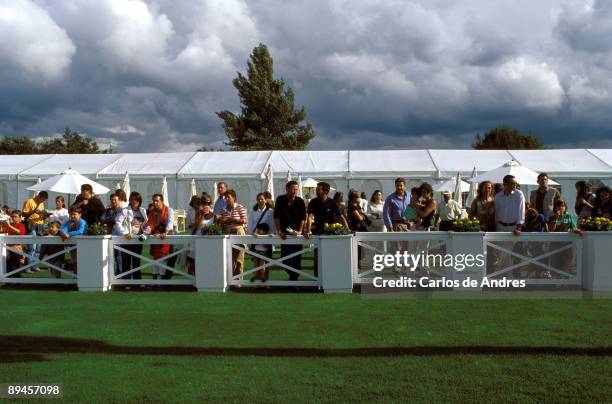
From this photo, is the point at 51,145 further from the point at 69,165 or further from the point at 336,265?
the point at 336,265

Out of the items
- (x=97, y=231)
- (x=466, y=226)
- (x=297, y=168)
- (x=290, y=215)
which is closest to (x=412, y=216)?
(x=466, y=226)

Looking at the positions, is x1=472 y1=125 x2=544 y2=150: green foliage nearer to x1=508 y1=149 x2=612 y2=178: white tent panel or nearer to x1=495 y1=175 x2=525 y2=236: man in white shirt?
x1=508 y1=149 x2=612 y2=178: white tent panel

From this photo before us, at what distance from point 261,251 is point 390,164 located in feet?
48.4

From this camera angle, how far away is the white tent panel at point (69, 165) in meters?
24.2

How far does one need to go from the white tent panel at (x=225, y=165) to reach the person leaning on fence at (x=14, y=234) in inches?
429

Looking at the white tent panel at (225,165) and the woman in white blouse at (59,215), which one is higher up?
the white tent panel at (225,165)

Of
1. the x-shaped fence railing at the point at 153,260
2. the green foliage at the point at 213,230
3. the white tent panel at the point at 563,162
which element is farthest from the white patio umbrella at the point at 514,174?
the white tent panel at the point at 563,162

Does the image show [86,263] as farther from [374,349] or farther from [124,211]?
[374,349]

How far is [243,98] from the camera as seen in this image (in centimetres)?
4381

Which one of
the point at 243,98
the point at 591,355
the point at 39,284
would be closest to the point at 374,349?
the point at 591,355

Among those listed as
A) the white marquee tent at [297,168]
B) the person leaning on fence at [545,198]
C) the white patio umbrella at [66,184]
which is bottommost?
the person leaning on fence at [545,198]

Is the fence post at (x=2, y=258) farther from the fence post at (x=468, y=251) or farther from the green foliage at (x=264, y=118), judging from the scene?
the green foliage at (x=264, y=118)

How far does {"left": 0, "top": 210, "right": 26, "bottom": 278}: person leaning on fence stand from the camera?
433 inches

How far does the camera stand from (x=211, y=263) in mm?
9109
